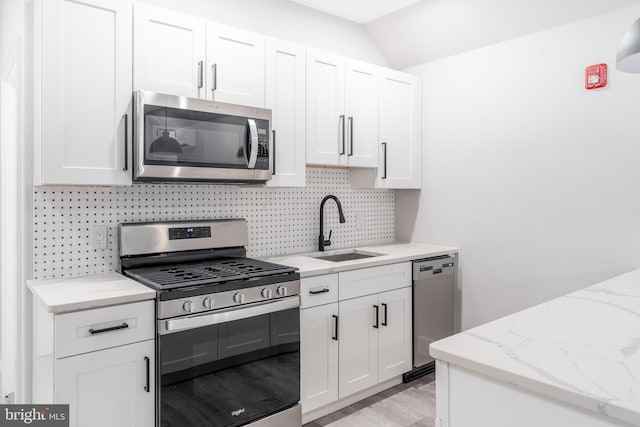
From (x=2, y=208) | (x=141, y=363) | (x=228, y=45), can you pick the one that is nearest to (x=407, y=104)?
(x=228, y=45)

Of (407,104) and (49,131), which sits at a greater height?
(407,104)

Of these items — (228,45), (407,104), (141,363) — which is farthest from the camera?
(407,104)

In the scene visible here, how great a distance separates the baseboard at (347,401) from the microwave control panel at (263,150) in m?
1.44

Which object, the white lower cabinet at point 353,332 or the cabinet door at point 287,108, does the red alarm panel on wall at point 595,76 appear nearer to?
the white lower cabinet at point 353,332

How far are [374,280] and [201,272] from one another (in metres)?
1.14

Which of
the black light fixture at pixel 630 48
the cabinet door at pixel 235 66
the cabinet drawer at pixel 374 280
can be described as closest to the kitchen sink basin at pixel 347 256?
the cabinet drawer at pixel 374 280

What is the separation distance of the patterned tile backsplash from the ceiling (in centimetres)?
120

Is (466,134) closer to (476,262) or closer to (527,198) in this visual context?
(527,198)

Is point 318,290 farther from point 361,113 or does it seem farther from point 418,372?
point 361,113

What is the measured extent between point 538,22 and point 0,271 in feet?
13.0

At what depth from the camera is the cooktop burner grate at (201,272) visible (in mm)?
1976

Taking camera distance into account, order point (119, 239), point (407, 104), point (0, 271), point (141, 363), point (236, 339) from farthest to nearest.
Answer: point (407, 104), point (0, 271), point (119, 239), point (236, 339), point (141, 363)

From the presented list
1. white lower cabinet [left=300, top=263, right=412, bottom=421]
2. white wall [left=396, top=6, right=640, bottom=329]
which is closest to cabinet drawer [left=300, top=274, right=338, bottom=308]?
white lower cabinet [left=300, top=263, right=412, bottom=421]

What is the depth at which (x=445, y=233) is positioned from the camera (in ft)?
11.5
